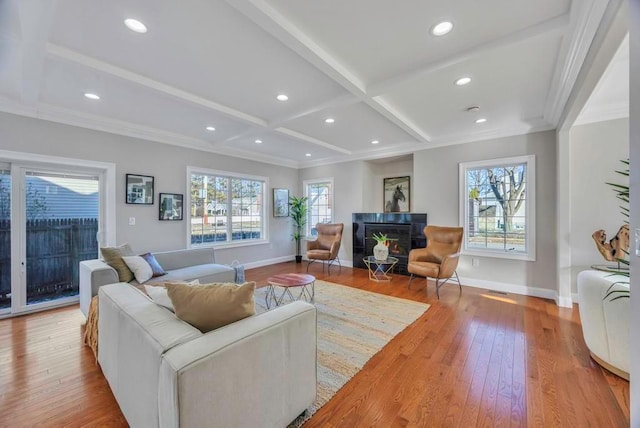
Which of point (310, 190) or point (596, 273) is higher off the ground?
point (310, 190)

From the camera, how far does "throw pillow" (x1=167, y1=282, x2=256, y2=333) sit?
1398mm

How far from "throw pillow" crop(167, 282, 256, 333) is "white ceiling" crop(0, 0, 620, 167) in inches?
66.7

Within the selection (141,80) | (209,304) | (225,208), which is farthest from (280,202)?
(209,304)

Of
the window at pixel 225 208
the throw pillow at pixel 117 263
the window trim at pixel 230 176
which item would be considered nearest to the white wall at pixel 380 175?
the window trim at pixel 230 176

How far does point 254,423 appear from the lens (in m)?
1.29

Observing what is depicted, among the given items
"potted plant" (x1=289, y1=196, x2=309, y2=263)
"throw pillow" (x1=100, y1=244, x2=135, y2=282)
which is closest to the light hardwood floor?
"throw pillow" (x1=100, y1=244, x2=135, y2=282)

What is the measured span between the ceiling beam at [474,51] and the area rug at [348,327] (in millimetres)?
2495

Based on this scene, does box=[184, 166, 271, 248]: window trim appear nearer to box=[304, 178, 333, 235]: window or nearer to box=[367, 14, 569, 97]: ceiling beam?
box=[304, 178, 333, 235]: window

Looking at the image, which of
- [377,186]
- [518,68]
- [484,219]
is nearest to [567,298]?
[484,219]

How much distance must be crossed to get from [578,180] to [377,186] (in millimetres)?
3502

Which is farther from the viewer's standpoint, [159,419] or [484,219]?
[484,219]

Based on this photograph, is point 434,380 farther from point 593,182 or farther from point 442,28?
point 593,182

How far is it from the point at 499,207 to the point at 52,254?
255 inches

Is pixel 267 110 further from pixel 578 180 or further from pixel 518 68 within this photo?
pixel 578 180
